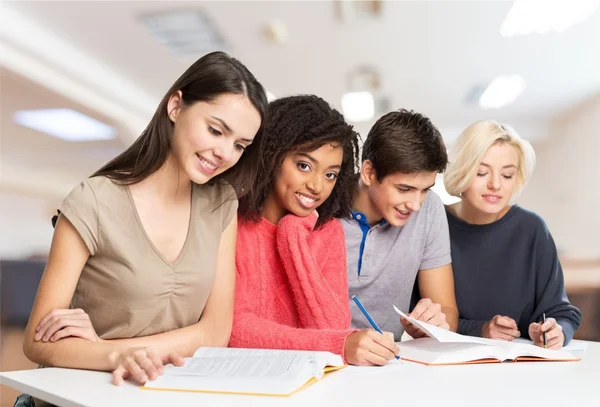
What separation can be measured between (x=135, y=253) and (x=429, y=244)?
2.81ft

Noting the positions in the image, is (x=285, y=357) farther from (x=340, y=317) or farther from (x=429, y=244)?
(x=429, y=244)

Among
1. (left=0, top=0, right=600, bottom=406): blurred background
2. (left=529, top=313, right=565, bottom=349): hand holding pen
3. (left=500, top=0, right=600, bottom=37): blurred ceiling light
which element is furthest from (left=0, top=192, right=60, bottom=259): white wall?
(left=529, top=313, right=565, bottom=349): hand holding pen

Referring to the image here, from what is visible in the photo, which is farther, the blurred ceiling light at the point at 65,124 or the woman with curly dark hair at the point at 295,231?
the blurred ceiling light at the point at 65,124

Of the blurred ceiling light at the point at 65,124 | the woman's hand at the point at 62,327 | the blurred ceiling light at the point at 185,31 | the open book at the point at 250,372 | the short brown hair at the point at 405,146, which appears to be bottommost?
the open book at the point at 250,372

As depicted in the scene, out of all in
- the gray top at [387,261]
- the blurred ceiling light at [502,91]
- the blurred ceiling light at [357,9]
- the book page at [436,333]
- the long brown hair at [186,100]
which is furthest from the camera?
the blurred ceiling light at [502,91]

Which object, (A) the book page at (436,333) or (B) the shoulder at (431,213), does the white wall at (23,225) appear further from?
(A) the book page at (436,333)

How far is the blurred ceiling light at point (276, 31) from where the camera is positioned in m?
3.57

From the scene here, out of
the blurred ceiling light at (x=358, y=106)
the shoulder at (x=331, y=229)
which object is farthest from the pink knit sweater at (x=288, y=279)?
the blurred ceiling light at (x=358, y=106)

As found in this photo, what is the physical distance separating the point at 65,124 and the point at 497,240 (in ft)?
9.63

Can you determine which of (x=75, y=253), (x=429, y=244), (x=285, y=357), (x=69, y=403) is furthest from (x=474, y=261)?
(x=69, y=403)

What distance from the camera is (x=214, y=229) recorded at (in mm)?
1363

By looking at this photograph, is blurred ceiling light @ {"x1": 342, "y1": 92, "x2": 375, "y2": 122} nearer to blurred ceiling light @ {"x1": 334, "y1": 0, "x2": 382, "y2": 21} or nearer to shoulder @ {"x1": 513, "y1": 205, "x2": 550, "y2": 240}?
blurred ceiling light @ {"x1": 334, "y1": 0, "x2": 382, "y2": 21}

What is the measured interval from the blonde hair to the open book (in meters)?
0.90

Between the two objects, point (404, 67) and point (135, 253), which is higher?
point (404, 67)
